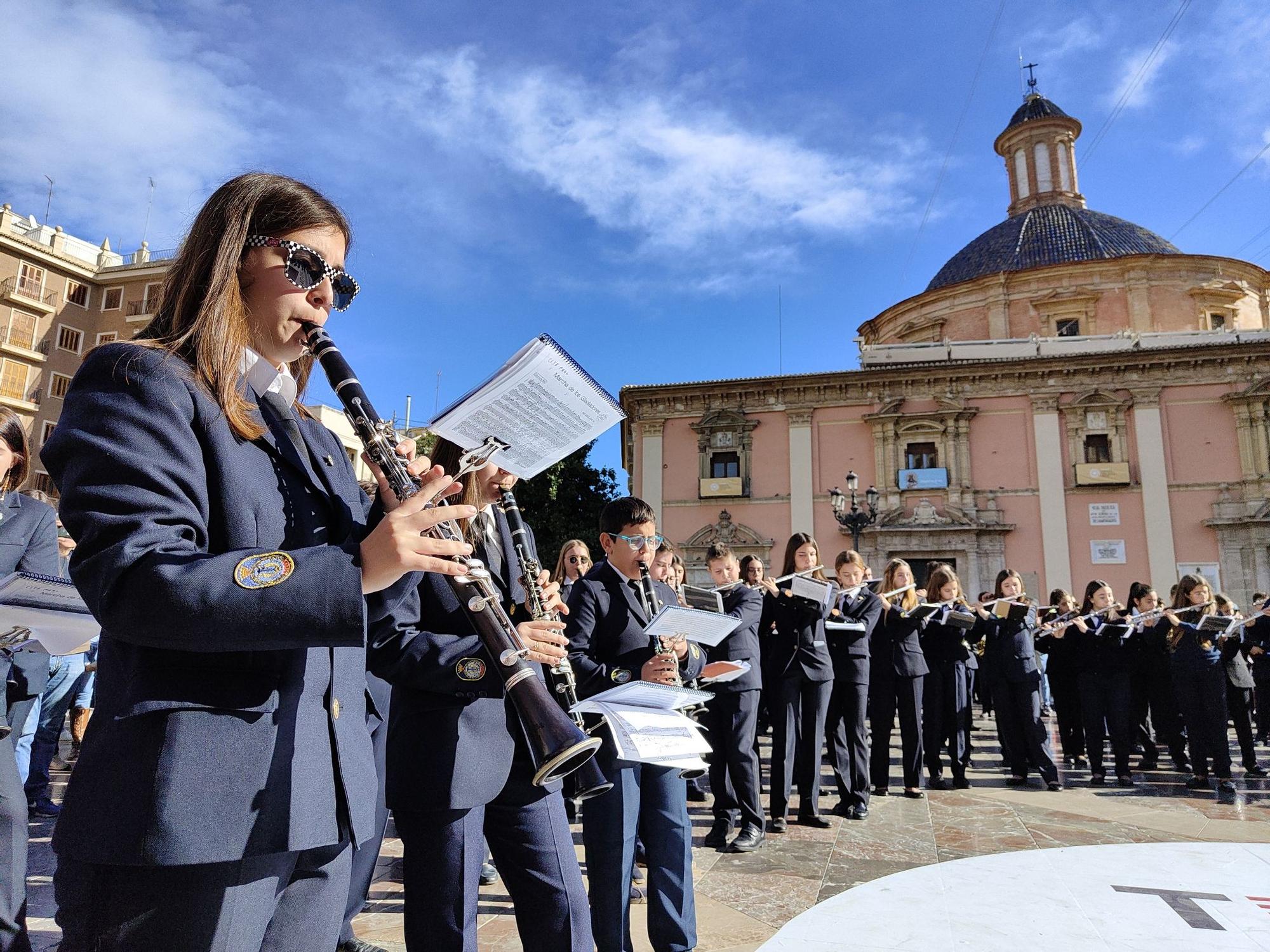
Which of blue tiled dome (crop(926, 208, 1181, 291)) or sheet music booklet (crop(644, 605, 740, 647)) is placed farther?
blue tiled dome (crop(926, 208, 1181, 291))

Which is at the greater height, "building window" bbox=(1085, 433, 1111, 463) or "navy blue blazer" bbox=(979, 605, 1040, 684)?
"building window" bbox=(1085, 433, 1111, 463)

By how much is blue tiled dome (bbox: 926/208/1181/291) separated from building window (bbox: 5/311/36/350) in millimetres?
40901

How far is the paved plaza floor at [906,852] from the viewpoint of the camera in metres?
3.93

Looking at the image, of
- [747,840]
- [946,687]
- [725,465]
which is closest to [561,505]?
[725,465]

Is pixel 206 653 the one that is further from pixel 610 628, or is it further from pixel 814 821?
pixel 814 821

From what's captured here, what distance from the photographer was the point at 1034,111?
37594mm

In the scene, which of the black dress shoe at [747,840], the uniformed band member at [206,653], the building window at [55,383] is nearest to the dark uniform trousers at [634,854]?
the uniformed band member at [206,653]

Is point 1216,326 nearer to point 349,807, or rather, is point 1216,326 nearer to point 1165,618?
point 1165,618

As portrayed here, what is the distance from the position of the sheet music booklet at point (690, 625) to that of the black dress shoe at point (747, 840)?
2121 millimetres

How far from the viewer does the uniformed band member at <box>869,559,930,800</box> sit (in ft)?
25.4

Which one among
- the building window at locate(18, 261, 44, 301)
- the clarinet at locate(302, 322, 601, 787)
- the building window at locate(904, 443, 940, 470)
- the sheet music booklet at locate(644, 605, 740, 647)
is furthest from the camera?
the building window at locate(18, 261, 44, 301)

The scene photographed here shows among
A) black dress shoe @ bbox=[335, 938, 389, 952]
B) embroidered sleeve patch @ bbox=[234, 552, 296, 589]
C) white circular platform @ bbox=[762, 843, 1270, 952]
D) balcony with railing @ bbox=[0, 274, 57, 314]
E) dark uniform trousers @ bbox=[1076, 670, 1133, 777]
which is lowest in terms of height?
black dress shoe @ bbox=[335, 938, 389, 952]

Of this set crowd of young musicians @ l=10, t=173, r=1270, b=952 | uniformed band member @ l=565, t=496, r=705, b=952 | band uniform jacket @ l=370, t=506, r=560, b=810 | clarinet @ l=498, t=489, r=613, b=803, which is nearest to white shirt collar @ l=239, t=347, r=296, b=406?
crowd of young musicians @ l=10, t=173, r=1270, b=952

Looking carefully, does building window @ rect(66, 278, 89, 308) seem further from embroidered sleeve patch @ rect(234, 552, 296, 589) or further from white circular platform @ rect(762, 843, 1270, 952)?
embroidered sleeve patch @ rect(234, 552, 296, 589)
